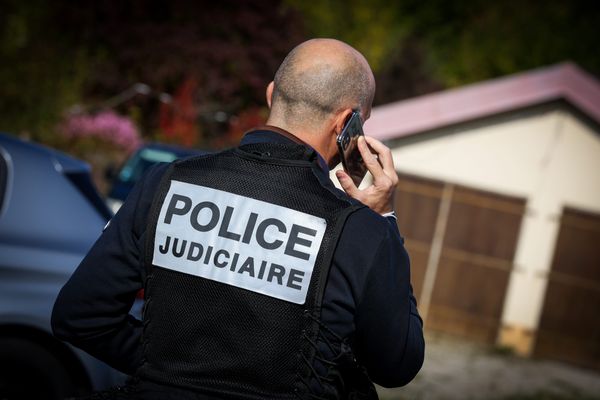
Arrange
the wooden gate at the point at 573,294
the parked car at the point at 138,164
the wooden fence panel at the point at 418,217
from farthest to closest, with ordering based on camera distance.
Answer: the wooden fence panel at the point at 418,217 < the wooden gate at the point at 573,294 < the parked car at the point at 138,164

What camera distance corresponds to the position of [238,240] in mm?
1775

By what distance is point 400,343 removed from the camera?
1.73 meters

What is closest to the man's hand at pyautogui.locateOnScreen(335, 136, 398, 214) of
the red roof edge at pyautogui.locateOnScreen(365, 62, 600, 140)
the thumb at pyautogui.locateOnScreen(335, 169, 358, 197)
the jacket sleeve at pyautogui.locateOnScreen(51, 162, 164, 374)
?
the thumb at pyautogui.locateOnScreen(335, 169, 358, 197)

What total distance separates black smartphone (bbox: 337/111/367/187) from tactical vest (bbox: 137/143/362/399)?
133 mm

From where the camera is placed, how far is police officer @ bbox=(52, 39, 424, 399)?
171 centimetres

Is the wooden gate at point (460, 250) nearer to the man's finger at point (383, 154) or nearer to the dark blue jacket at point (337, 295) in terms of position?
the man's finger at point (383, 154)

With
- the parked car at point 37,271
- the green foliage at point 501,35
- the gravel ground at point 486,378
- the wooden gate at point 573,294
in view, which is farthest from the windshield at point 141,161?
the green foliage at point 501,35

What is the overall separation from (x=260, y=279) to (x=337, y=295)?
17 centimetres

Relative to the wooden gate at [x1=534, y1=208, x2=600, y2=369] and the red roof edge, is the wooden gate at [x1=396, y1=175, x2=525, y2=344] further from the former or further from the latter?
the red roof edge

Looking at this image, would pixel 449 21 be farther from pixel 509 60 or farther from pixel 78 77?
pixel 78 77

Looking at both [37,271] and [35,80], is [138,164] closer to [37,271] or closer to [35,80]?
[37,271]

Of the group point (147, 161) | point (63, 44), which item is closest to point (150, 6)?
point (63, 44)

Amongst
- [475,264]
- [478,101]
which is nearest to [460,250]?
[475,264]

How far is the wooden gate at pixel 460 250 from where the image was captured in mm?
11297
